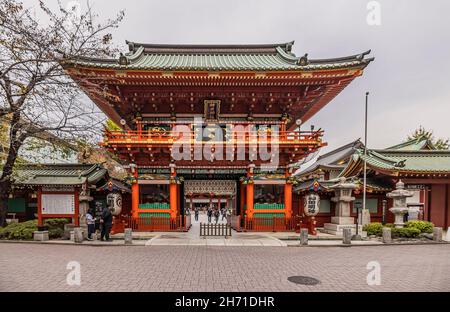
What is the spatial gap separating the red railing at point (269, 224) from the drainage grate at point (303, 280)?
8548mm

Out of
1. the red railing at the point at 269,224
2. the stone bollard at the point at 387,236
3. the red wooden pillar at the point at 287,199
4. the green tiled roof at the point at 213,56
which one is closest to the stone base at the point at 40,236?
the red railing at the point at 269,224

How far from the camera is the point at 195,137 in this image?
16031mm

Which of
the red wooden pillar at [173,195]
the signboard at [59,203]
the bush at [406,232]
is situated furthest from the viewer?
the red wooden pillar at [173,195]

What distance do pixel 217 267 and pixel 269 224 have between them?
27.4ft

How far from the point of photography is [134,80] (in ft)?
48.8

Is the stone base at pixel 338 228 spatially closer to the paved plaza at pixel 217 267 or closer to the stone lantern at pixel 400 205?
the stone lantern at pixel 400 205

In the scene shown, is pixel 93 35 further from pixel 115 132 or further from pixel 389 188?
pixel 389 188

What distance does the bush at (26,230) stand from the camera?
12891 millimetres

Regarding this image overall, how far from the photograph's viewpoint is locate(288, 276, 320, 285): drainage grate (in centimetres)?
699

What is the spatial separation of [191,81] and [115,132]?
18.2 ft

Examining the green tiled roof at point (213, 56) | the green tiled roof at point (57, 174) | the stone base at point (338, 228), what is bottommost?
the stone base at point (338, 228)

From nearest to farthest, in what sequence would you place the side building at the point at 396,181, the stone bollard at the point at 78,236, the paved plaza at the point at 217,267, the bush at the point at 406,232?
the paved plaza at the point at 217,267 → the stone bollard at the point at 78,236 → the bush at the point at 406,232 → the side building at the point at 396,181

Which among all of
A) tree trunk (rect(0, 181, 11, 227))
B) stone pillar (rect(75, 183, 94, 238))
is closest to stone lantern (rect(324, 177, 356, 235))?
stone pillar (rect(75, 183, 94, 238))
